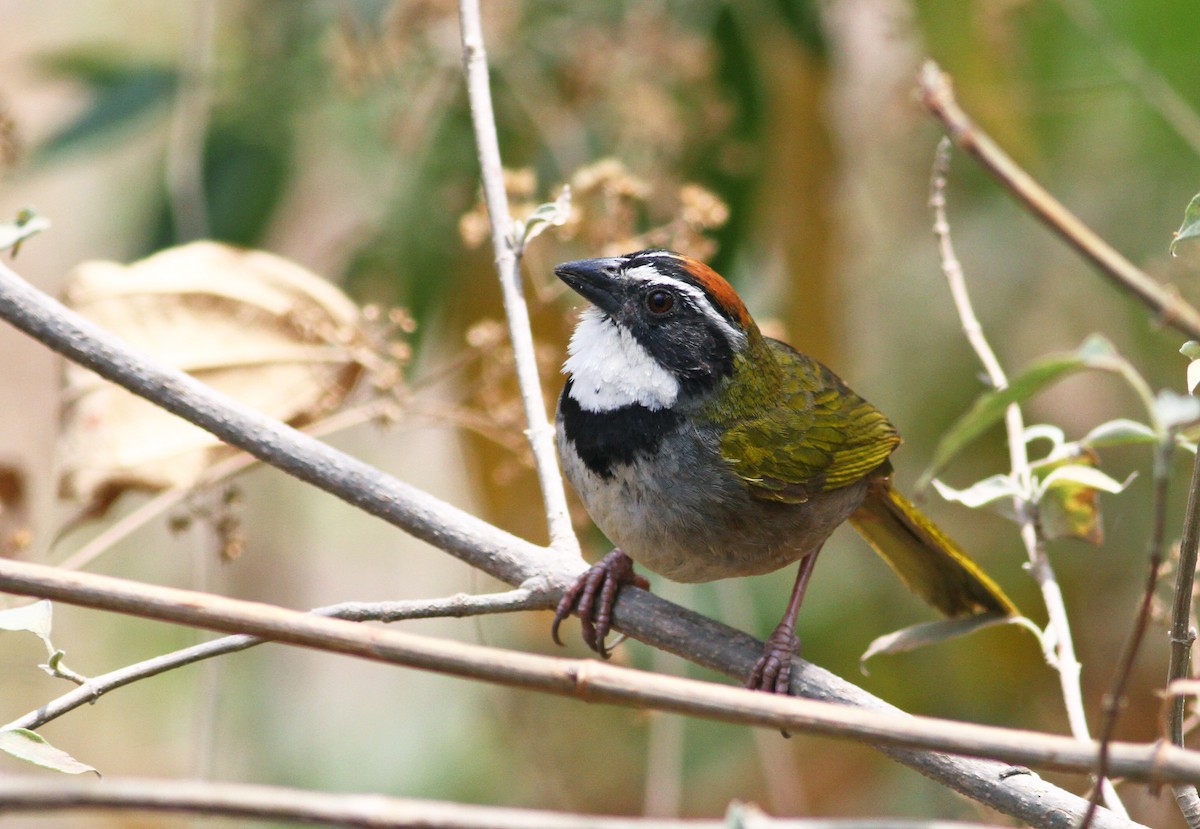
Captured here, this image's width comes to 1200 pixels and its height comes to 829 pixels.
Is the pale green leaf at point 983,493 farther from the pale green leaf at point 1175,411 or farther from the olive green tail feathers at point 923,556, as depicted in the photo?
the pale green leaf at point 1175,411

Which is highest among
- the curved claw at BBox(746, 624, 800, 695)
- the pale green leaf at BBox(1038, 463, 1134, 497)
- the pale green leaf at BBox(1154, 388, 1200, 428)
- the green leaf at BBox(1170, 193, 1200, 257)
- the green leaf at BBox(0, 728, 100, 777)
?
the green leaf at BBox(1170, 193, 1200, 257)

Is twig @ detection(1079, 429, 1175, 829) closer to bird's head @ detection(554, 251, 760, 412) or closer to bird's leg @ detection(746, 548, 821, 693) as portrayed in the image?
bird's leg @ detection(746, 548, 821, 693)

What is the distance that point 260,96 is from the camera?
391 centimetres

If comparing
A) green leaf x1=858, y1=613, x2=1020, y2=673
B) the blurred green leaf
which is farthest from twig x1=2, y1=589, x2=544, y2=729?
the blurred green leaf

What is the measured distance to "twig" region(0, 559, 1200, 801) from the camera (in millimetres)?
1146

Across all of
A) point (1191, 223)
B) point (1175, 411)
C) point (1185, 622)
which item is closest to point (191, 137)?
point (1191, 223)

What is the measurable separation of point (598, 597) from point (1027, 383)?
1.30 meters

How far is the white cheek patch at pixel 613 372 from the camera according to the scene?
101 inches

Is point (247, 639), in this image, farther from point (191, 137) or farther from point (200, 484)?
point (191, 137)

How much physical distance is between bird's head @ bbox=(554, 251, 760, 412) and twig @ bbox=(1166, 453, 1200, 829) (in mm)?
1180

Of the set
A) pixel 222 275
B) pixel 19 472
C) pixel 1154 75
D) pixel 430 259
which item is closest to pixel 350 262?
pixel 430 259

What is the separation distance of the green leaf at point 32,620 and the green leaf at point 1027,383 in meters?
1.29

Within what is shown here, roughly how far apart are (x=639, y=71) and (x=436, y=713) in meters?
3.14

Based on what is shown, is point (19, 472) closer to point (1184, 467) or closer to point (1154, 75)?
point (1154, 75)
